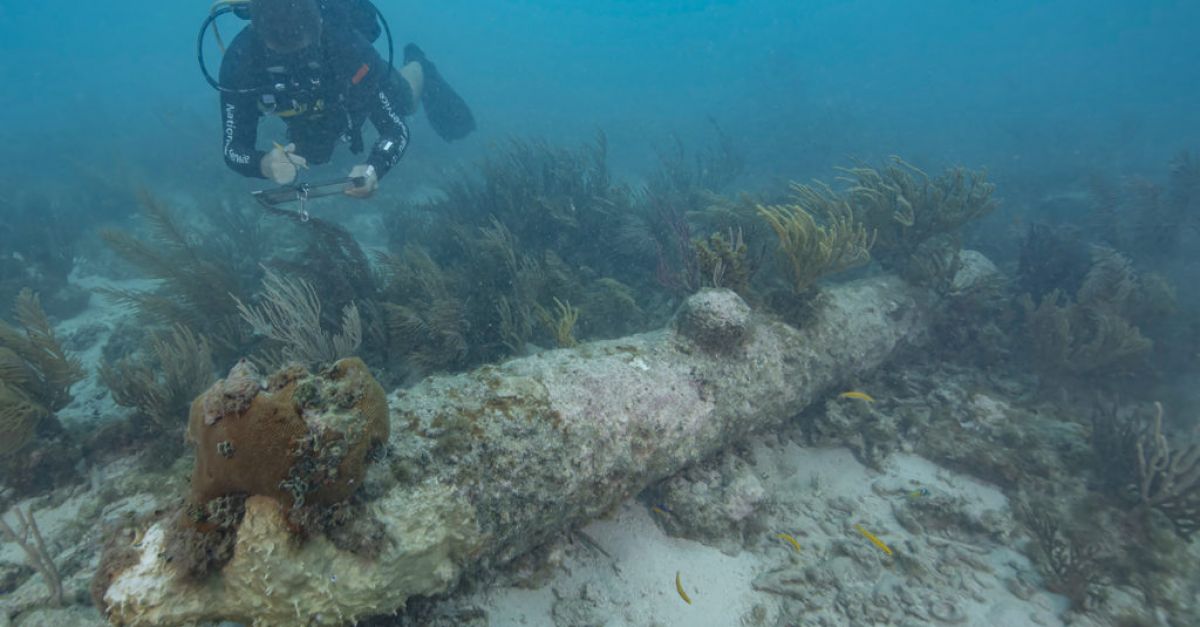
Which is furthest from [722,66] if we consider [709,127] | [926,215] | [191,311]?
[191,311]

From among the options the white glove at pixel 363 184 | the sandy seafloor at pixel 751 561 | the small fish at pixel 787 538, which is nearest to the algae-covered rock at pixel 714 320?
the sandy seafloor at pixel 751 561

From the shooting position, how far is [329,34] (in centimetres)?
665

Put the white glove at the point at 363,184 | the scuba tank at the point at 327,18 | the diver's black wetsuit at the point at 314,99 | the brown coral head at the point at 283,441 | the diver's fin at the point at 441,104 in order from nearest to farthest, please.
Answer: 1. the brown coral head at the point at 283,441
2. the white glove at the point at 363,184
3. the diver's black wetsuit at the point at 314,99
4. the scuba tank at the point at 327,18
5. the diver's fin at the point at 441,104

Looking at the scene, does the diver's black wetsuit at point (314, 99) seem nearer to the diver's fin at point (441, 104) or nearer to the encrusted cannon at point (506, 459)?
the encrusted cannon at point (506, 459)

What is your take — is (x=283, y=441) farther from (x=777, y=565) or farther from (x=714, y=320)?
(x=777, y=565)

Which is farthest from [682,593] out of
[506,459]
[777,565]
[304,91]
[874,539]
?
[304,91]

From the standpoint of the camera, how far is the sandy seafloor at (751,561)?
2924 mm

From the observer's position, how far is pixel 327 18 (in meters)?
7.30

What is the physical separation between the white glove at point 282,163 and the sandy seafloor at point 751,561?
10.2ft

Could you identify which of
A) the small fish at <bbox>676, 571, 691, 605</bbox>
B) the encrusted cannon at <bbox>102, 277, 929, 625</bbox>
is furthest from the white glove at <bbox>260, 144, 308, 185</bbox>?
the small fish at <bbox>676, 571, 691, 605</bbox>

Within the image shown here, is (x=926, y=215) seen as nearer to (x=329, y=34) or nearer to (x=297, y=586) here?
(x=297, y=586)

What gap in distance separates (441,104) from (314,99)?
756cm

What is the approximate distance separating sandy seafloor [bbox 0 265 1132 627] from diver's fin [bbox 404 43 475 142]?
12.0 meters

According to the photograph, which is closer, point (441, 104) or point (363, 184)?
point (363, 184)
